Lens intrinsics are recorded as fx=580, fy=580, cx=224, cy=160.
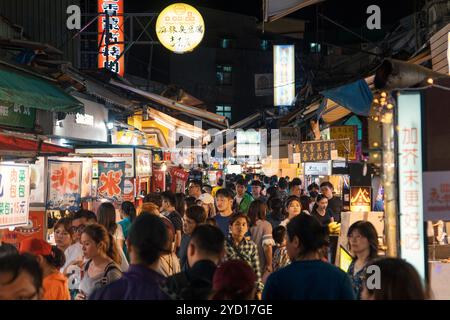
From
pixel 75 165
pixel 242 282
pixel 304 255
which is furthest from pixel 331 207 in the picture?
pixel 242 282

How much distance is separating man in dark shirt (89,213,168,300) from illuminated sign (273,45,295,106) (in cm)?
2593

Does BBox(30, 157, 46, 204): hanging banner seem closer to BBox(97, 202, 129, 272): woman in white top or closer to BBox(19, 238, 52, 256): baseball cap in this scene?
BBox(97, 202, 129, 272): woman in white top

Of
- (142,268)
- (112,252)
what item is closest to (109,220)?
(112,252)

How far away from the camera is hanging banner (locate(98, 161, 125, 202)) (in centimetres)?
1334

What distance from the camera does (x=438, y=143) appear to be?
5.49 metres

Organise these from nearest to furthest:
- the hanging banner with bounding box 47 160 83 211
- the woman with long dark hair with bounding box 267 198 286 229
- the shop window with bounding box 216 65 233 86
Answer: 1. the hanging banner with bounding box 47 160 83 211
2. the woman with long dark hair with bounding box 267 198 286 229
3. the shop window with bounding box 216 65 233 86

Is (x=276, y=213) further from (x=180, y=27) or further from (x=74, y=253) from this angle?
(x=180, y=27)

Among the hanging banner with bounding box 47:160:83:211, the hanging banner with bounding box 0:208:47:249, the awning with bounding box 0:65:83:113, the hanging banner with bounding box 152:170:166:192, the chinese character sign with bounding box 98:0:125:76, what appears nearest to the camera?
the awning with bounding box 0:65:83:113

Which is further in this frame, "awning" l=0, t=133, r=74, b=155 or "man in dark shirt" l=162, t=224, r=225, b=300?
"awning" l=0, t=133, r=74, b=155

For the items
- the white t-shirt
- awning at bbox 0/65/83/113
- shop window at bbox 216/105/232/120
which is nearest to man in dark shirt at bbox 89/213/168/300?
the white t-shirt

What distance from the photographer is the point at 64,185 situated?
10.0 metres

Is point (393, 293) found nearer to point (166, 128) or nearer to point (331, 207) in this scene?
point (331, 207)

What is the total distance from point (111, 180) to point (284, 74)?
1821cm

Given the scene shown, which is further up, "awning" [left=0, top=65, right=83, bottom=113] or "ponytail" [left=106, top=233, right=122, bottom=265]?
"awning" [left=0, top=65, right=83, bottom=113]
